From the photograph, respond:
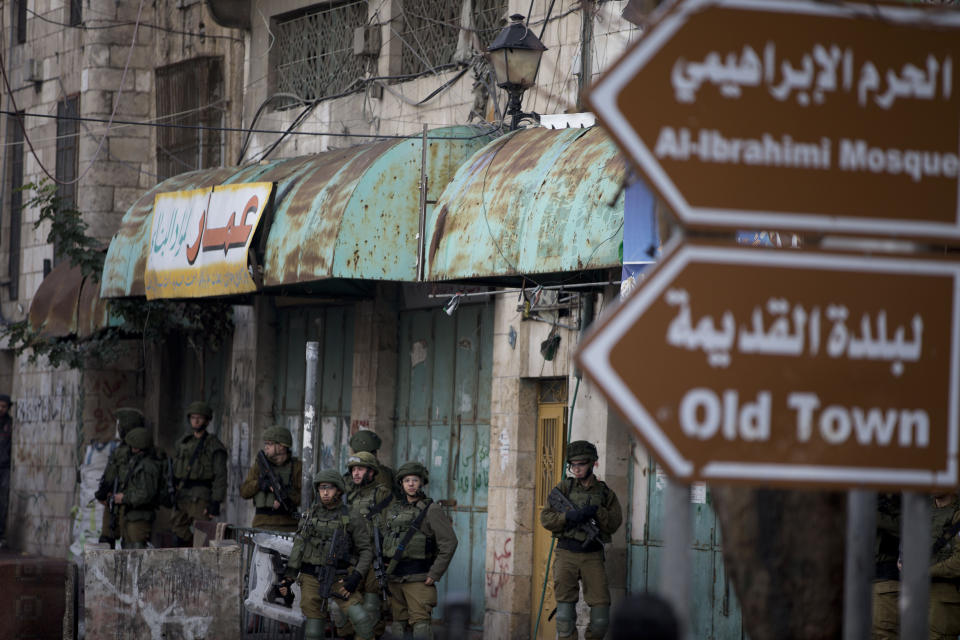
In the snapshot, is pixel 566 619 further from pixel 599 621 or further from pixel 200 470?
pixel 200 470

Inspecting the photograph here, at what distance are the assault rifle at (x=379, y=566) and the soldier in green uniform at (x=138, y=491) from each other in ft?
15.7

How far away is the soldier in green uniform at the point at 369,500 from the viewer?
504 inches

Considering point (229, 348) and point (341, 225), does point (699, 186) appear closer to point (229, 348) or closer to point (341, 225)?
point (341, 225)

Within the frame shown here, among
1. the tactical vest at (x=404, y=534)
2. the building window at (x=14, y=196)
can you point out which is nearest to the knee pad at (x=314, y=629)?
the tactical vest at (x=404, y=534)

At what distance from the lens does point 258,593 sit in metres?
13.7

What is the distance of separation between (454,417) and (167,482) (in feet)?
11.7

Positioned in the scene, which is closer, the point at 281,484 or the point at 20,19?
the point at 281,484

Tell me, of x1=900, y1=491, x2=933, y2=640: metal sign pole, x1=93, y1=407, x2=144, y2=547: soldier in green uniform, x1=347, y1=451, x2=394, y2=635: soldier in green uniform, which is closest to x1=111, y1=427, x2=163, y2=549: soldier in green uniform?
x1=93, y1=407, x2=144, y2=547: soldier in green uniform

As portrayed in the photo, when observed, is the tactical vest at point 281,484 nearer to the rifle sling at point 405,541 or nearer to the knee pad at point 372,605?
the knee pad at point 372,605

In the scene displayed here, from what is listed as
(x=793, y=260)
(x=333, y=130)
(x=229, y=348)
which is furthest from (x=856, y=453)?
(x=229, y=348)

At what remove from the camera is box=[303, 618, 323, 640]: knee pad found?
1271 cm

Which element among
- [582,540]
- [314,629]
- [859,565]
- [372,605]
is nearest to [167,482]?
[314,629]

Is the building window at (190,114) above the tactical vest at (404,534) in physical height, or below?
Answer: above

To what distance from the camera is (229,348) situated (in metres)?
19.8
